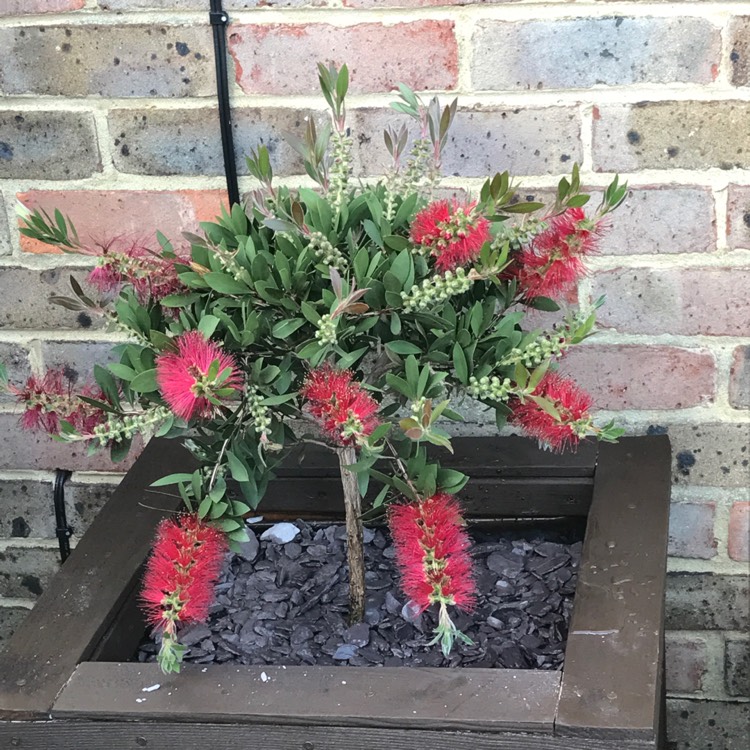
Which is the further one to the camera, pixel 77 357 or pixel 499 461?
pixel 77 357

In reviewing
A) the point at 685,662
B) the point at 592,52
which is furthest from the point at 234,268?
the point at 685,662

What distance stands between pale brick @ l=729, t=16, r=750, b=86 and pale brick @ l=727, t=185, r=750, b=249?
0.39 ft

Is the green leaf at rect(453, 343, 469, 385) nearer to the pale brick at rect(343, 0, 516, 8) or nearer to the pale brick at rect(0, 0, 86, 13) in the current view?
the pale brick at rect(343, 0, 516, 8)

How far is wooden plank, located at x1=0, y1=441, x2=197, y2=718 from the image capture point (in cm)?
82

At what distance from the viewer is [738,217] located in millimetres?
1138

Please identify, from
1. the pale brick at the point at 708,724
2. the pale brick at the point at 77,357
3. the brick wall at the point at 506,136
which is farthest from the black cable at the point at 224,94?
the pale brick at the point at 708,724

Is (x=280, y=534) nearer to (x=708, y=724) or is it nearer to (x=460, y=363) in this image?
(x=460, y=363)

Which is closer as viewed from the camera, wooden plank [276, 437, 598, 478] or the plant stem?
the plant stem

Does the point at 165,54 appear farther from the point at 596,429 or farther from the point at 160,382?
the point at 596,429

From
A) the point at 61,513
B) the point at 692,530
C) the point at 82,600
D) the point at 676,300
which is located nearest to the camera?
the point at 82,600

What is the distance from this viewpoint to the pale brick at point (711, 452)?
123 cm

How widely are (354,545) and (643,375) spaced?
1.52ft

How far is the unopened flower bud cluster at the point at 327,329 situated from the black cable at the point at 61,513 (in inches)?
30.6

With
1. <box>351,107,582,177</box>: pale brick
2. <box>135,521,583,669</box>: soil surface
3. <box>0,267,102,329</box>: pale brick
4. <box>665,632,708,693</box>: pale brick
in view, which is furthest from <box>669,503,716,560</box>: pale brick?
A: <box>0,267,102,329</box>: pale brick
